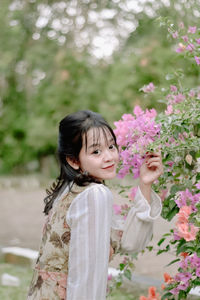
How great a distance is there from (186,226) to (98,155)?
1.42ft

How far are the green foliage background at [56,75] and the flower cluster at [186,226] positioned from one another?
435 inches

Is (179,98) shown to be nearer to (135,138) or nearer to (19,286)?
(135,138)

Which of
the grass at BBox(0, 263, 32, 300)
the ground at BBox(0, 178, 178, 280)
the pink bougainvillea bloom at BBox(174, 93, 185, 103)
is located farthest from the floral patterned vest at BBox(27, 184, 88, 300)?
the grass at BBox(0, 263, 32, 300)

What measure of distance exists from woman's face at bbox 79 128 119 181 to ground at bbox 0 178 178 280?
0.86 m

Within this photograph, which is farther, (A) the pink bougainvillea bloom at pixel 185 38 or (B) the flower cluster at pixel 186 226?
(A) the pink bougainvillea bloom at pixel 185 38

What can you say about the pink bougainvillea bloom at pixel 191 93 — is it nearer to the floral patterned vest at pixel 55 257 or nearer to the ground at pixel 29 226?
the ground at pixel 29 226

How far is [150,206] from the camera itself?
173cm

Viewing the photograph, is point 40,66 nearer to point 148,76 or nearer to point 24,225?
point 148,76

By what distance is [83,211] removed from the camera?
1538mm

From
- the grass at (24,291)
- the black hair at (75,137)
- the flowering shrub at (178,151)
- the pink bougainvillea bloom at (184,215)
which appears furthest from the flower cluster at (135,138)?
the grass at (24,291)

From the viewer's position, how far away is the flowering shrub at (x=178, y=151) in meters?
1.85

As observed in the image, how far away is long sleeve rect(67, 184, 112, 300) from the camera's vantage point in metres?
1.51

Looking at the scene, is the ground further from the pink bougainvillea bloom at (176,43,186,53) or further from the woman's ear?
the pink bougainvillea bloom at (176,43,186,53)

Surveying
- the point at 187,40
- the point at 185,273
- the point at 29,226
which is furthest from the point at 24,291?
the point at 29,226
